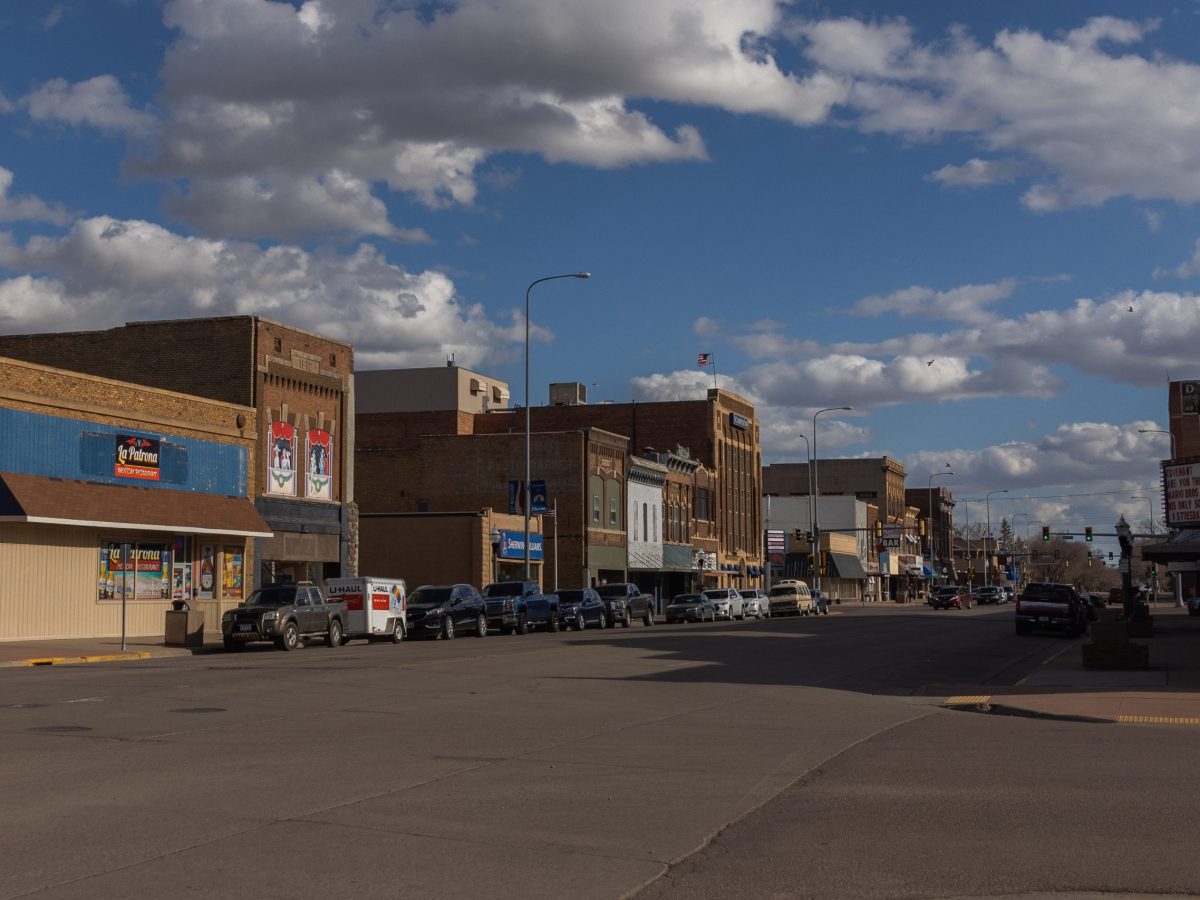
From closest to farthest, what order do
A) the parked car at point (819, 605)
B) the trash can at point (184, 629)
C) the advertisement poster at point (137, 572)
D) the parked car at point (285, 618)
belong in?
the parked car at point (285, 618) → the trash can at point (184, 629) → the advertisement poster at point (137, 572) → the parked car at point (819, 605)

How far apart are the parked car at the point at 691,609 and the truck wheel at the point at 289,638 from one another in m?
27.8

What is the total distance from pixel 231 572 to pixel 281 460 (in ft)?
16.5

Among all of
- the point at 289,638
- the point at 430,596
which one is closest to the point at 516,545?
the point at 430,596

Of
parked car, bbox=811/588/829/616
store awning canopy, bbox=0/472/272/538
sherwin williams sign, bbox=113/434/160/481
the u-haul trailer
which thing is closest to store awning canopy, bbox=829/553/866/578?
parked car, bbox=811/588/829/616

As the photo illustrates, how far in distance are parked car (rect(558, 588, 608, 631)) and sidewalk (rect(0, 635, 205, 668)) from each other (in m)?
15.5

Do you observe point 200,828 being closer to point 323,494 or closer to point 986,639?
point 986,639

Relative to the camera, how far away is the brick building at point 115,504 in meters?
34.8

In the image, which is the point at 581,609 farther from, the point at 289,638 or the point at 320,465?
the point at 289,638

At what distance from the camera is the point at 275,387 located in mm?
47406

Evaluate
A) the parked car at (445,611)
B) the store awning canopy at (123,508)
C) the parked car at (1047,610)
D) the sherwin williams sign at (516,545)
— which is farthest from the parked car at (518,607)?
the parked car at (1047,610)

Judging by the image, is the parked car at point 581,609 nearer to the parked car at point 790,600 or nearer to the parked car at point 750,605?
the parked car at point 750,605

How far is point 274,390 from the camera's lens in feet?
155

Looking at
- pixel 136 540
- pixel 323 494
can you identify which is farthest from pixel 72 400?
pixel 323 494

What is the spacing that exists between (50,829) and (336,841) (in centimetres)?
206
